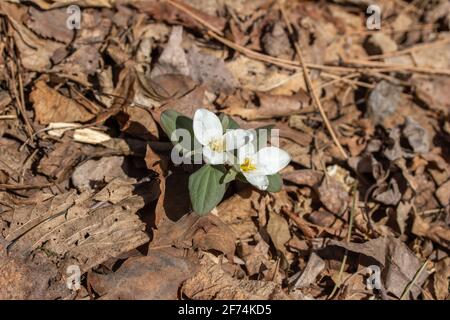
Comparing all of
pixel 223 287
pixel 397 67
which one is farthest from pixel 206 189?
pixel 397 67

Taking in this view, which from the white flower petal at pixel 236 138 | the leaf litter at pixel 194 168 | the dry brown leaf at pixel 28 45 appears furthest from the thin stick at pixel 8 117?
the white flower petal at pixel 236 138

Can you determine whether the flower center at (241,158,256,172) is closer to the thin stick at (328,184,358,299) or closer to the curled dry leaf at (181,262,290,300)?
the curled dry leaf at (181,262,290,300)

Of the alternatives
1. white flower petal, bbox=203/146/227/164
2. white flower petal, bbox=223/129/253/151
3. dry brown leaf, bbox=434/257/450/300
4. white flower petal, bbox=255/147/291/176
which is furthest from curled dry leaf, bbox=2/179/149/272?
dry brown leaf, bbox=434/257/450/300

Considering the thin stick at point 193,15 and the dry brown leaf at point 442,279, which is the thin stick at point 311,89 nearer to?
the thin stick at point 193,15

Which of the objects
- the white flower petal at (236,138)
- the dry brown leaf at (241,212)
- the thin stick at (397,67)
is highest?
the thin stick at (397,67)

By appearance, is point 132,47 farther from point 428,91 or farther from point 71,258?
point 428,91

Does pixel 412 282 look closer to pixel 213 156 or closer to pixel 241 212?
pixel 241 212
